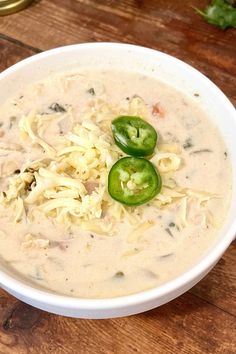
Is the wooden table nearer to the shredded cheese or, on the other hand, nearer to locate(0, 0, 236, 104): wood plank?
locate(0, 0, 236, 104): wood plank

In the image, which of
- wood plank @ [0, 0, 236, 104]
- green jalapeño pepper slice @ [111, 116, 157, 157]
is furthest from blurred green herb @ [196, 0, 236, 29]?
green jalapeño pepper slice @ [111, 116, 157, 157]

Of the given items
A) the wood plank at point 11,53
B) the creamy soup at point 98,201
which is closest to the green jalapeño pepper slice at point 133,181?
the creamy soup at point 98,201

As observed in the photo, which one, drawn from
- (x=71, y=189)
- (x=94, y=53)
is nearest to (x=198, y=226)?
(x=71, y=189)

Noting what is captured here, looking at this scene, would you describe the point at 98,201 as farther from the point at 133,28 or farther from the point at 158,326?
the point at 133,28

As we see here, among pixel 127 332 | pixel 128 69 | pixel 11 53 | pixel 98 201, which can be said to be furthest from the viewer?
pixel 11 53

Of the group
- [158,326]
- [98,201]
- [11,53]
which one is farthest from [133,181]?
[11,53]

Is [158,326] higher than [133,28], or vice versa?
[133,28]

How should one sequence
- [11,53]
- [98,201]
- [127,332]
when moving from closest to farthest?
[98,201] → [127,332] → [11,53]
